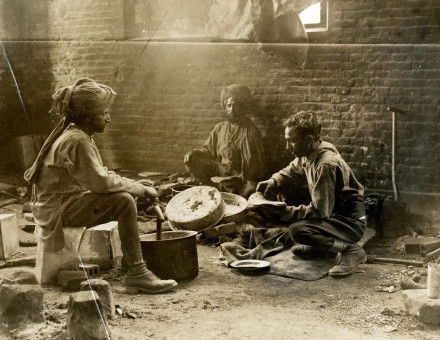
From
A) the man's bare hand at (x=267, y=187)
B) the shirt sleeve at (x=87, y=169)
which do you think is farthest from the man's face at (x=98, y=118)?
the man's bare hand at (x=267, y=187)

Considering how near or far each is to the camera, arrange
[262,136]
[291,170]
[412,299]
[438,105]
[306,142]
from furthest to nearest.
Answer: [262,136] → [438,105] → [291,170] → [306,142] → [412,299]

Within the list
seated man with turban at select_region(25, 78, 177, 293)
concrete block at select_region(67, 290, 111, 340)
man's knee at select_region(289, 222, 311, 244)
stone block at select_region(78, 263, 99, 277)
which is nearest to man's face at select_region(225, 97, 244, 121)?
man's knee at select_region(289, 222, 311, 244)

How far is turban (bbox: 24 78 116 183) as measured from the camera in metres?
5.47

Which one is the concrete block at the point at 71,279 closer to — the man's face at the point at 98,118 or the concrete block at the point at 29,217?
the man's face at the point at 98,118

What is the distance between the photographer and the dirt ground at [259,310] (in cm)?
454

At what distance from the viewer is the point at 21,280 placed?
5438 mm

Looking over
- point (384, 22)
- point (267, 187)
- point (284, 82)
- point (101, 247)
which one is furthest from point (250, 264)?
point (384, 22)

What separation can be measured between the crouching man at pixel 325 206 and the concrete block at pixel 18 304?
101 inches

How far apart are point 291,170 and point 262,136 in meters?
2.68

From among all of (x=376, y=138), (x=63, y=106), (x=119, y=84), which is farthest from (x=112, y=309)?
(x=119, y=84)

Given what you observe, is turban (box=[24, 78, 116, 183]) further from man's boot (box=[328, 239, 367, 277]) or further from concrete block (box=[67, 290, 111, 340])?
man's boot (box=[328, 239, 367, 277])

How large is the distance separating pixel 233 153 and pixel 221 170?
392 millimetres

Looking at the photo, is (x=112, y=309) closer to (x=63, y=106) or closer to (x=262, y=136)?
(x=63, y=106)

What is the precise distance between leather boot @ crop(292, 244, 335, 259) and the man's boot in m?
0.18
